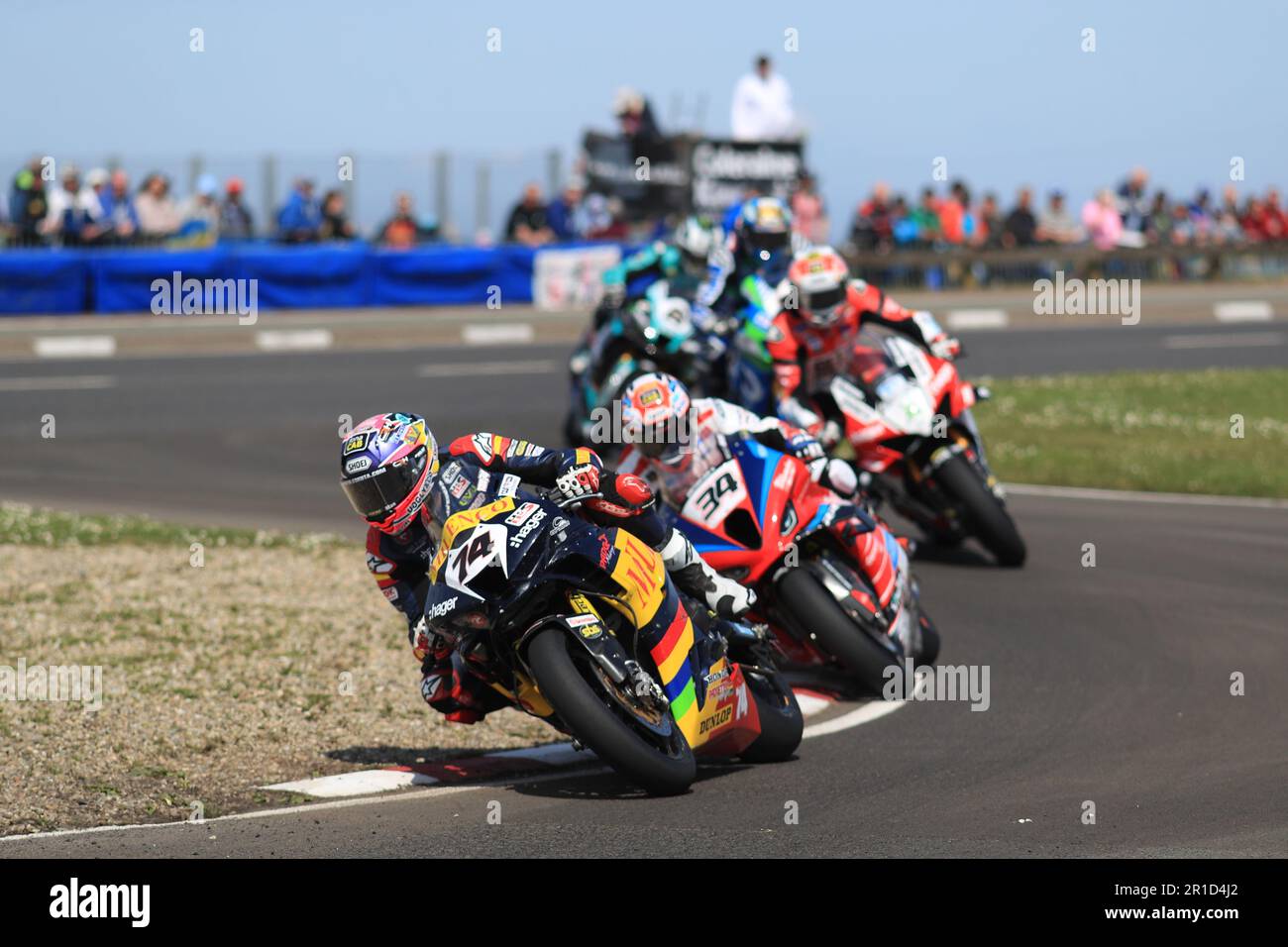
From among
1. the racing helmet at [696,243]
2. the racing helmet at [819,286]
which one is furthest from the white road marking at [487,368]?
the racing helmet at [819,286]

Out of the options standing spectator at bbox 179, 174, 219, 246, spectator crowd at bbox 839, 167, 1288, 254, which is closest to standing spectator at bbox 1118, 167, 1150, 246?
spectator crowd at bbox 839, 167, 1288, 254

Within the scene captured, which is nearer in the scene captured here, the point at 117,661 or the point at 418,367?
the point at 117,661

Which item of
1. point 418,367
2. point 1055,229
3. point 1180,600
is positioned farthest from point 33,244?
point 1180,600

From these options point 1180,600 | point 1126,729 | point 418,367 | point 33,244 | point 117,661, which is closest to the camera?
point 1126,729

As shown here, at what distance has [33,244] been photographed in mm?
26109

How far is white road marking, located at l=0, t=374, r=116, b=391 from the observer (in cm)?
2145

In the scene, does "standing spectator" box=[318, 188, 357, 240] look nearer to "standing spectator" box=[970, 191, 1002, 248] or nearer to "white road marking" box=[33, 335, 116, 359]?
"white road marking" box=[33, 335, 116, 359]

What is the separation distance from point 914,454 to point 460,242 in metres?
18.4

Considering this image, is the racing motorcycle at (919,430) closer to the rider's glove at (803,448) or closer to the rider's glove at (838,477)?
the rider's glove at (838,477)

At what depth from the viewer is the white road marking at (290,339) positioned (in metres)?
25.9

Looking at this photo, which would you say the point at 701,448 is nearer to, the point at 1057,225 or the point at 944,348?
the point at 944,348

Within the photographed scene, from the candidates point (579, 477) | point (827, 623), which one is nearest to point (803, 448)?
point (827, 623)

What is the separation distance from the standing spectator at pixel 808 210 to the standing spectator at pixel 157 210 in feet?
28.4
